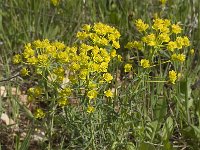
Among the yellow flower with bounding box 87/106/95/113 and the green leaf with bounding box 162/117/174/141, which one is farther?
the green leaf with bounding box 162/117/174/141

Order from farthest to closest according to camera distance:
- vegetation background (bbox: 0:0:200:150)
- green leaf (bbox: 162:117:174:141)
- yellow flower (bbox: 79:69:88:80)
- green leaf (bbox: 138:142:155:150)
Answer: green leaf (bbox: 162:117:174:141) < vegetation background (bbox: 0:0:200:150) < green leaf (bbox: 138:142:155:150) < yellow flower (bbox: 79:69:88:80)

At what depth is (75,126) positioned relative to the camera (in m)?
2.23

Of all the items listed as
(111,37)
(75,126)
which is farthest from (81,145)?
(111,37)

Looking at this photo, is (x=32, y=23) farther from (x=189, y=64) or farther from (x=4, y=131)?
(x=189, y=64)

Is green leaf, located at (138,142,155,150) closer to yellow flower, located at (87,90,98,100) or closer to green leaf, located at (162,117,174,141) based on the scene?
green leaf, located at (162,117,174,141)

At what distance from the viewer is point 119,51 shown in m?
3.35

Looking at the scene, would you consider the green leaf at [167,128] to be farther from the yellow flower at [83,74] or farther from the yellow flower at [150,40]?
the yellow flower at [83,74]

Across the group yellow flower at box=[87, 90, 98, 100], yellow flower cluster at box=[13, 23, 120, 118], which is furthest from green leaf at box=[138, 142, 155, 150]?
yellow flower at box=[87, 90, 98, 100]

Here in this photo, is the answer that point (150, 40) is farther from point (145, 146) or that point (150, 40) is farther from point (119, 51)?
point (119, 51)

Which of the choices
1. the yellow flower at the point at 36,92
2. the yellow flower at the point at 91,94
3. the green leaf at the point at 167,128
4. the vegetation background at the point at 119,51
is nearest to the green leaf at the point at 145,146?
the vegetation background at the point at 119,51

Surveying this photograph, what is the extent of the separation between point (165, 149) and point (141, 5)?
140cm

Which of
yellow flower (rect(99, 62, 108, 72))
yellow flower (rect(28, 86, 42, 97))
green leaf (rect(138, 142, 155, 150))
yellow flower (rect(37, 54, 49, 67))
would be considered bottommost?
green leaf (rect(138, 142, 155, 150))

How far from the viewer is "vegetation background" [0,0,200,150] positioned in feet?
8.05

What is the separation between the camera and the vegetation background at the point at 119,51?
8.05 feet
